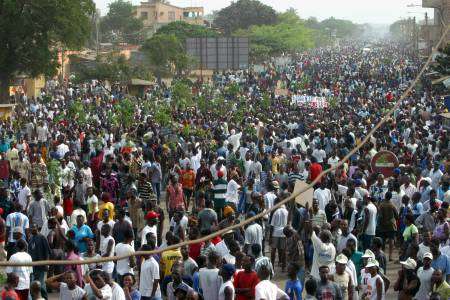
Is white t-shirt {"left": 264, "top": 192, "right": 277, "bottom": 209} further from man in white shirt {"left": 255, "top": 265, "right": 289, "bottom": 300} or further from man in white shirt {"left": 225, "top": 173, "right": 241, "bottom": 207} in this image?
man in white shirt {"left": 255, "top": 265, "right": 289, "bottom": 300}

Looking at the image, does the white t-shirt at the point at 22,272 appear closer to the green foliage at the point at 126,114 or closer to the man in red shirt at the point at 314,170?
the man in red shirt at the point at 314,170

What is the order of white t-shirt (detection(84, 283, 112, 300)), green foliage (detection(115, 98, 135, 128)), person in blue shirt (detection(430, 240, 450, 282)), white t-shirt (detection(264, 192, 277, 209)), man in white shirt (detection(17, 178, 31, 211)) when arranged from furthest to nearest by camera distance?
green foliage (detection(115, 98, 135, 128))
man in white shirt (detection(17, 178, 31, 211))
white t-shirt (detection(264, 192, 277, 209))
person in blue shirt (detection(430, 240, 450, 282))
white t-shirt (detection(84, 283, 112, 300))

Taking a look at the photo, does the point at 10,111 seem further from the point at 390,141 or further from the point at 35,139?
the point at 390,141

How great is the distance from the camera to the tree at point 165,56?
196ft

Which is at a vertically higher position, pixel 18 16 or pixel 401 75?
pixel 18 16

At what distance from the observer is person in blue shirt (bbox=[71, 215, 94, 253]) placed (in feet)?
40.2

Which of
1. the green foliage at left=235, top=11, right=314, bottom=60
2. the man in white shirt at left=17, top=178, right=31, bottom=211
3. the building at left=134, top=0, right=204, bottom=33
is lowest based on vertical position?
the green foliage at left=235, top=11, right=314, bottom=60

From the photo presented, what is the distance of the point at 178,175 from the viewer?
17578 millimetres

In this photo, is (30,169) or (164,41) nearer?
(30,169)

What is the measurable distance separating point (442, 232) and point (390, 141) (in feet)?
31.7

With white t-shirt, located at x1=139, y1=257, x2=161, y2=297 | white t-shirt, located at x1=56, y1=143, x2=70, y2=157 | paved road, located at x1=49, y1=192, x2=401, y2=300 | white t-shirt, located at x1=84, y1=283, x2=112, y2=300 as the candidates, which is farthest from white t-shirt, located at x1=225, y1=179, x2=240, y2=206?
white t-shirt, located at x1=84, y1=283, x2=112, y2=300

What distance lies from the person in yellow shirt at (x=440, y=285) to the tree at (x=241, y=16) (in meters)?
110

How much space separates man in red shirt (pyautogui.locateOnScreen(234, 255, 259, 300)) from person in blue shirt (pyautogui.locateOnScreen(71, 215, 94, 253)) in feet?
9.27

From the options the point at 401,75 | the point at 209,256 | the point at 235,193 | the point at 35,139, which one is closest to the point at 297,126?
the point at 35,139
